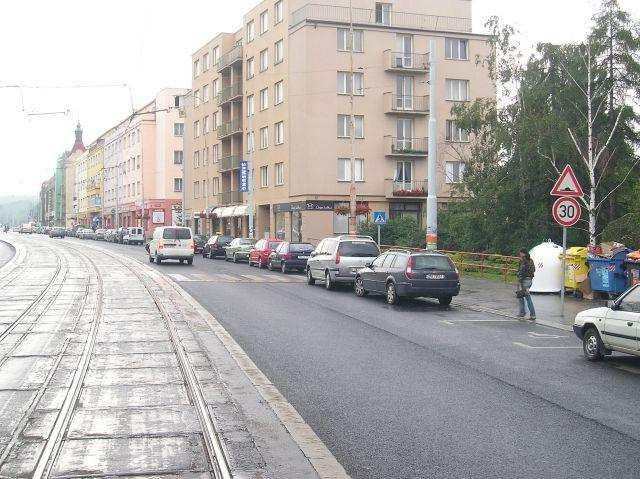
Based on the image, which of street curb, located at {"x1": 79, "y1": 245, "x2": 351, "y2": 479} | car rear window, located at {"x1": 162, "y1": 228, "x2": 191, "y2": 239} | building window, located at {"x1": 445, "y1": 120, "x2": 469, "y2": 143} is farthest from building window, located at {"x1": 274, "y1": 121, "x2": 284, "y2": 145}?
street curb, located at {"x1": 79, "y1": 245, "x2": 351, "y2": 479}

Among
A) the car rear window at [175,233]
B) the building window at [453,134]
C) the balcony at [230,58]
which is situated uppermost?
the balcony at [230,58]

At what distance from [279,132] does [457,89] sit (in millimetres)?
13319

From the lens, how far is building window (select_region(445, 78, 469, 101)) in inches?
2165

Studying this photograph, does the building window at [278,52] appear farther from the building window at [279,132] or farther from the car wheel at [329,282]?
the car wheel at [329,282]

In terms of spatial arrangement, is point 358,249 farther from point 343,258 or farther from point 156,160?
point 156,160

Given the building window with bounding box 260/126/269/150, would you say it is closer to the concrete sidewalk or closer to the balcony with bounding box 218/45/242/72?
the balcony with bounding box 218/45/242/72

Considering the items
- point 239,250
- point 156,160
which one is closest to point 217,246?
point 239,250

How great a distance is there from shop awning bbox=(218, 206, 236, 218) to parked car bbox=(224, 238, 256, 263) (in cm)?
1938

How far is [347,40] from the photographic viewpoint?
51.9 m

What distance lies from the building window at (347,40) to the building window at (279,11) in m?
4.96

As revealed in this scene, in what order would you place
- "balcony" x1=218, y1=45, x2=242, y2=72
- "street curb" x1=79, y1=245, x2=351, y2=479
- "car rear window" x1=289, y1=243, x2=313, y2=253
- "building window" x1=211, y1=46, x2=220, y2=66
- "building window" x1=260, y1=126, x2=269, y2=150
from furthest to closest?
"building window" x1=211, y1=46, x2=220, y2=66 → "balcony" x1=218, y1=45, x2=242, y2=72 → "building window" x1=260, y1=126, x2=269, y2=150 → "car rear window" x1=289, y1=243, x2=313, y2=253 → "street curb" x1=79, y1=245, x2=351, y2=479

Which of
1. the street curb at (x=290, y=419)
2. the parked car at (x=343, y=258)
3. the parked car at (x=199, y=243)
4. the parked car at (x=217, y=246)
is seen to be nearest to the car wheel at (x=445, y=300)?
the parked car at (x=343, y=258)

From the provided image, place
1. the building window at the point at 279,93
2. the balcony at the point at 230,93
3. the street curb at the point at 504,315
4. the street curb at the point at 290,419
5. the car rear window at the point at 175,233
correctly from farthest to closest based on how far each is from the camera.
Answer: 1. the balcony at the point at 230,93
2. the building window at the point at 279,93
3. the car rear window at the point at 175,233
4. the street curb at the point at 504,315
5. the street curb at the point at 290,419

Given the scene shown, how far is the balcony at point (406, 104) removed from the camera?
52.9 metres
